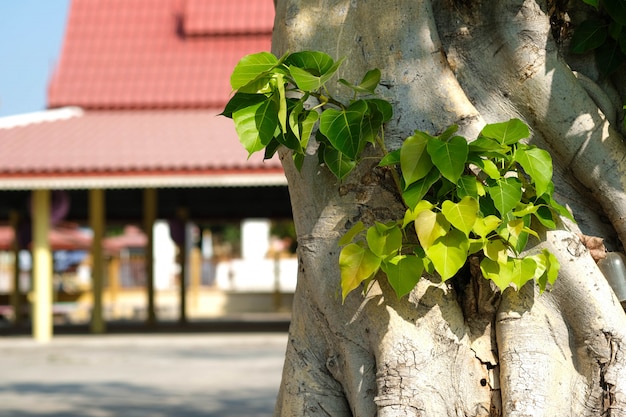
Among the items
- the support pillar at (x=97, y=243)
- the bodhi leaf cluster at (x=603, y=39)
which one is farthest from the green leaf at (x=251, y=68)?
the support pillar at (x=97, y=243)

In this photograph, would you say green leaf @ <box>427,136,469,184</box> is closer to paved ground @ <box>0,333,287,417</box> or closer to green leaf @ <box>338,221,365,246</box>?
green leaf @ <box>338,221,365,246</box>

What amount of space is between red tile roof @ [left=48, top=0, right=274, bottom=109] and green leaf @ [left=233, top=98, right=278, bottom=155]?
14611 mm

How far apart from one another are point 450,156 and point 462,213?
0.13 metres

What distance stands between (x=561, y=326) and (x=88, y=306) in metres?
25.7

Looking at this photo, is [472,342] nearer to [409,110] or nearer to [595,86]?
[409,110]

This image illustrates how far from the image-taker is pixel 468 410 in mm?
2598

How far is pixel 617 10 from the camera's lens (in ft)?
8.95

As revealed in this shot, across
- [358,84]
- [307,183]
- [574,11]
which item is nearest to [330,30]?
[358,84]

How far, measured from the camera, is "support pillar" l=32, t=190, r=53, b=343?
15492 mm

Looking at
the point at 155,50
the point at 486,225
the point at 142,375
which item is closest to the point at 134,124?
the point at 155,50

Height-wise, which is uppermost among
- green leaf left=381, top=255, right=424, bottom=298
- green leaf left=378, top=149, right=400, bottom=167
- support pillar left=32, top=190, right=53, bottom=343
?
support pillar left=32, top=190, right=53, bottom=343

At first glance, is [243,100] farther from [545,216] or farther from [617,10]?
[617,10]

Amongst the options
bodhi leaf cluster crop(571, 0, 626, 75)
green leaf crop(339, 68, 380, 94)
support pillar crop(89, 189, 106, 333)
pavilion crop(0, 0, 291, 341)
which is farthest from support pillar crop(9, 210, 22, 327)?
green leaf crop(339, 68, 380, 94)

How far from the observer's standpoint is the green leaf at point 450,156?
2.34 meters
